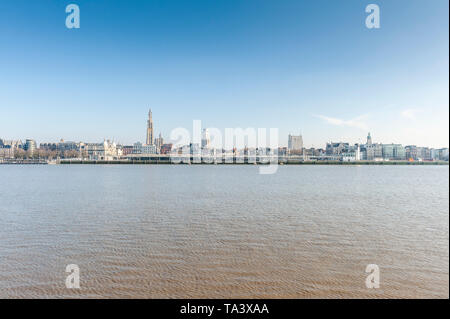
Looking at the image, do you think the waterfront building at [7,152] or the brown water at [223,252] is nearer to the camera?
the brown water at [223,252]

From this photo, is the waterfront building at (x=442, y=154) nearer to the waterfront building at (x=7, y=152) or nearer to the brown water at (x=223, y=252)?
the brown water at (x=223, y=252)

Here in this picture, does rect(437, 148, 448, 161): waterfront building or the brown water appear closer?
the brown water

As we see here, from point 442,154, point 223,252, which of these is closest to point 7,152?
point 223,252

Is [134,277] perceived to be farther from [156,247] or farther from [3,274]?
[3,274]

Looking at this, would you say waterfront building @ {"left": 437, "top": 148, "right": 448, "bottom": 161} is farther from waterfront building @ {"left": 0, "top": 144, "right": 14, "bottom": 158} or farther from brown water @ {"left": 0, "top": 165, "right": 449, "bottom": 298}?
waterfront building @ {"left": 0, "top": 144, "right": 14, "bottom": 158}

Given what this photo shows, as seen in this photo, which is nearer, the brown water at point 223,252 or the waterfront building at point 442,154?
the brown water at point 223,252

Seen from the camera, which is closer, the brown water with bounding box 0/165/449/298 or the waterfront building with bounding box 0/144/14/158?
the brown water with bounding box 0/165/449/298

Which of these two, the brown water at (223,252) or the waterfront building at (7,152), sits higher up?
the waterfront building at (7,152)

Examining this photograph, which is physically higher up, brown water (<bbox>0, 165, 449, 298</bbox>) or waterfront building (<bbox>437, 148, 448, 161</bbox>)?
waterfront building (<bbox>437, 148, 448, 161</bbox>)

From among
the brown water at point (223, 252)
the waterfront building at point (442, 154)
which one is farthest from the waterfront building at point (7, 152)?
the waterfront building at point (442, 154)

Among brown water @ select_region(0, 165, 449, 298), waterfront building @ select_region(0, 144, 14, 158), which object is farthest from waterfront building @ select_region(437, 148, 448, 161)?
waterfront building @ select_region(0, 144, 14, 158)

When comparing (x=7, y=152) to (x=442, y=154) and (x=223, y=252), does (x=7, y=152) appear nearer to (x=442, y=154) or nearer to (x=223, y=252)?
(x=223, y=252)
